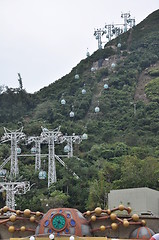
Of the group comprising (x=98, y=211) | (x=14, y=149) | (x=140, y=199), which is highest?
(x=14, y=149)

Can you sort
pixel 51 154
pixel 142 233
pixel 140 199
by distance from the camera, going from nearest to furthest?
pixel 142 233 < pixel 140 199 < pixel 51 154

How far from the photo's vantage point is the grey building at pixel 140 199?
35.3m

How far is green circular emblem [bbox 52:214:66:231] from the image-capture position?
26.0 meters

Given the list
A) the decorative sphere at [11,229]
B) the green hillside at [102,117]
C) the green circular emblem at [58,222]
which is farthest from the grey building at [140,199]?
the decorative sphere at [11,229]

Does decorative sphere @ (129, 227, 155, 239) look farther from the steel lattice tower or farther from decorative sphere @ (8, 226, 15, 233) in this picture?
the steel lattice tower

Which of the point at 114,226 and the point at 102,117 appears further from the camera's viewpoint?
the point at 102,117

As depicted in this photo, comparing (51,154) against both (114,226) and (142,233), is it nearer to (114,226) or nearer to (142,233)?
(114,226)

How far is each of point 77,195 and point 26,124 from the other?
28.9m

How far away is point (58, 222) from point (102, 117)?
6435 cm

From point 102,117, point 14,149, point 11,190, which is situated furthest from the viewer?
point 102,117

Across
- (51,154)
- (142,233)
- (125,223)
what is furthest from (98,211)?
(51,154)

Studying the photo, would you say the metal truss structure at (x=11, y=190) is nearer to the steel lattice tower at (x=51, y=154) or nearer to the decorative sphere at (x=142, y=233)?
the steel lattice tower at (x=51, y=154)

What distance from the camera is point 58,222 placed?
26.2 meters

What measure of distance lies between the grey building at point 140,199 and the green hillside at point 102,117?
8.96 m
